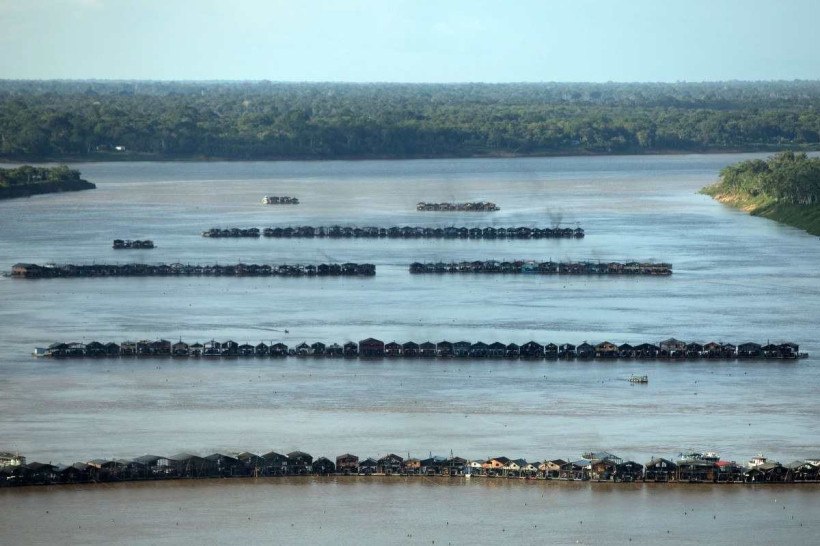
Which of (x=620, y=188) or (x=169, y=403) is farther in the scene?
(x=620, y=188)

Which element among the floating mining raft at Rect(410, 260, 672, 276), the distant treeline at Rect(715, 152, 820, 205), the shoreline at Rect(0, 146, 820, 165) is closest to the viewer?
the floating mining raft at Rect(410, 260, 672, 276)

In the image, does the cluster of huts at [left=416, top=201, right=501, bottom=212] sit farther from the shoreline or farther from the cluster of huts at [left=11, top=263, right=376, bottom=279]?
the shoreline

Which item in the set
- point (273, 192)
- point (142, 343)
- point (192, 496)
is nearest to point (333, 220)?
point (273, 192)

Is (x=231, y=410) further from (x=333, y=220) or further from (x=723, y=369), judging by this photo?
(x=333, y=220)

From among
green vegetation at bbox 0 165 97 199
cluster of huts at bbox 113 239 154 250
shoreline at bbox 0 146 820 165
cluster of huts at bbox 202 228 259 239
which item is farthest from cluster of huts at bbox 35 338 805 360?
shoreline at bbox 0 146 820 165

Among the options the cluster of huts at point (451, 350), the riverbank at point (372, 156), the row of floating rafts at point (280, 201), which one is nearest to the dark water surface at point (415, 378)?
the cluster of huts at point (451, 350)

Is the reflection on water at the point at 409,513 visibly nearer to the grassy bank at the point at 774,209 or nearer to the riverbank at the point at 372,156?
the grassy bank at the point at 774,209
